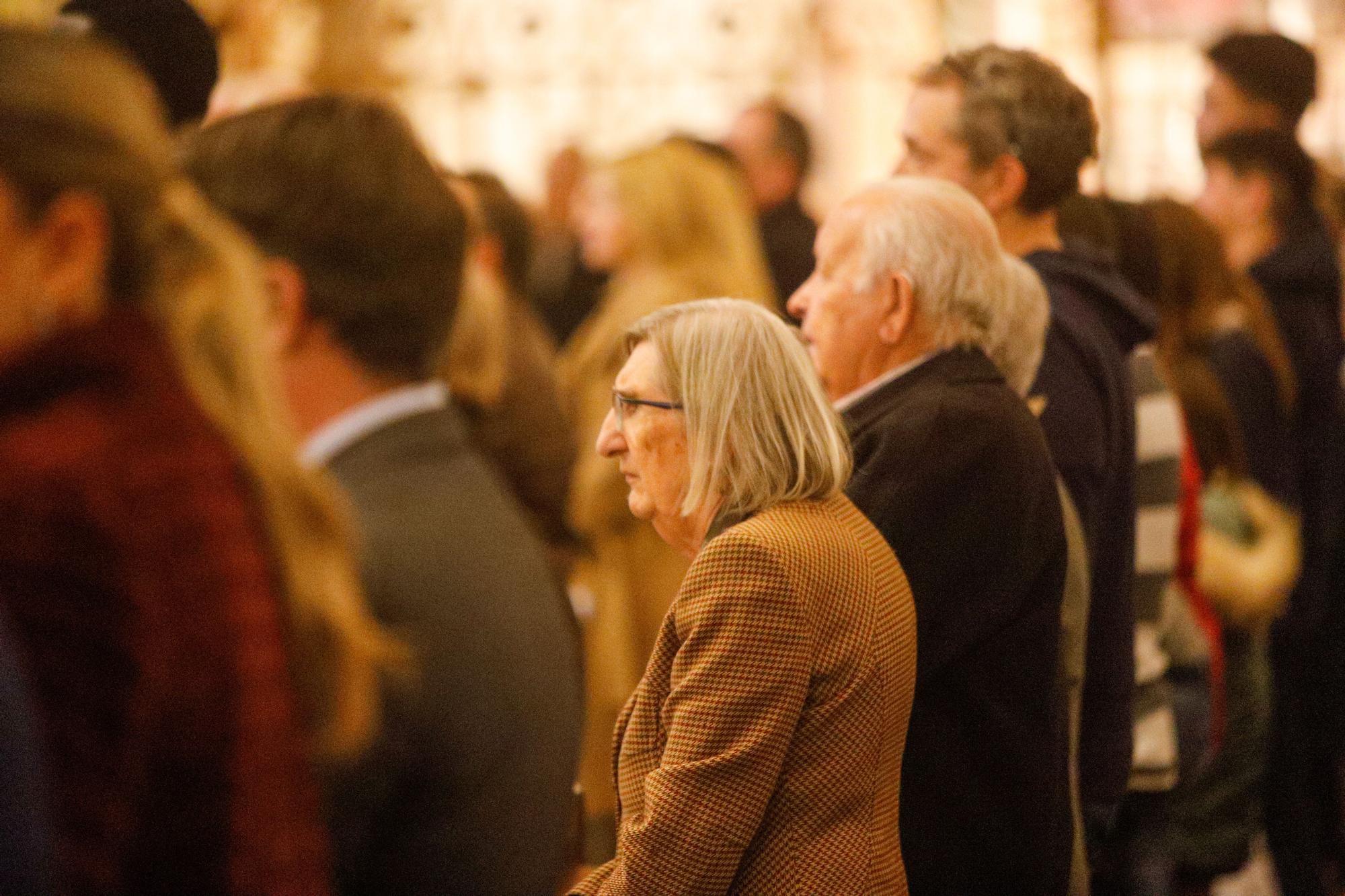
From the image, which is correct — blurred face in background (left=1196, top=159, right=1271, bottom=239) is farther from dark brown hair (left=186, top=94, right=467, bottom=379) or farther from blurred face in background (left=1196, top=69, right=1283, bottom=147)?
dark brown hair (left=186, top=94, right=467, bottom=379)

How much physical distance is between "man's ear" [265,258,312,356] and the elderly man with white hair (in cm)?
101

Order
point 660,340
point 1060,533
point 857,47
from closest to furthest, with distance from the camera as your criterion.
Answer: point 660,340, point 1060,533, point 857,47

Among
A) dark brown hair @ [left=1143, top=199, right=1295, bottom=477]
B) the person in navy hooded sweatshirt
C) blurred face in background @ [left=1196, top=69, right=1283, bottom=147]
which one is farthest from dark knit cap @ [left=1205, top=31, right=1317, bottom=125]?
the person in navy hooded sweatshirt

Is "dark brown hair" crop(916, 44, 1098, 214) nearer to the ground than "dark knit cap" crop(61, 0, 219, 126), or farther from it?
nearer to the ground

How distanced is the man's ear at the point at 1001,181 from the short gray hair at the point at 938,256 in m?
0.52

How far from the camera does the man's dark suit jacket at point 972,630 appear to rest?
8.25ft

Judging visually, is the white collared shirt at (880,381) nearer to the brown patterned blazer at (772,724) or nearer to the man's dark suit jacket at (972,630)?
the man's dark suit jacket at (972,630)

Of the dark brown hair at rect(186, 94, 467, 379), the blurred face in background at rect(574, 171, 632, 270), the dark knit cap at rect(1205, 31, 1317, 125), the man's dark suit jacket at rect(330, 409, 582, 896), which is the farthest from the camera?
the blurred face in background at rect(574, 171, 632, 270)

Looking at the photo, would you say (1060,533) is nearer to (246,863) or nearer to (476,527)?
(476,527)

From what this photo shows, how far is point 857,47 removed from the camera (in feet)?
33.1

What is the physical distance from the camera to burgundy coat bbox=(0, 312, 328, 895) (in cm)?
130

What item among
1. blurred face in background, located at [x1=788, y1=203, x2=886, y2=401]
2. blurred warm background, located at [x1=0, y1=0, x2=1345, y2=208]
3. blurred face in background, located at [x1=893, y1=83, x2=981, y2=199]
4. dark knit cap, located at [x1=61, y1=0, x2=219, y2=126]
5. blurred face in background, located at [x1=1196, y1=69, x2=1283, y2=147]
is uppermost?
dark knit cap, located at [x1=61, y1=0, x2=219, y2=126]

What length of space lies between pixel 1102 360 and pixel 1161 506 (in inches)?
17.7

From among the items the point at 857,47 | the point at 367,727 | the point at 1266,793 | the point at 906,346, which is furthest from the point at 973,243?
the point at 857,47
